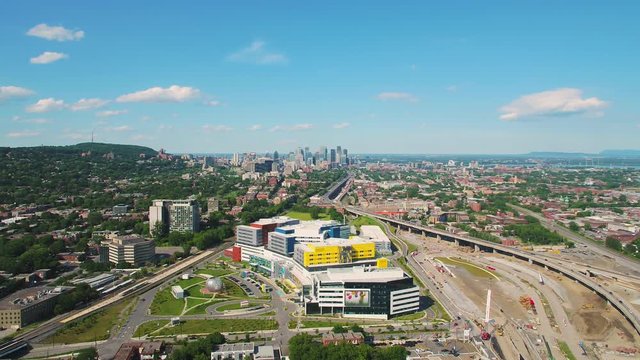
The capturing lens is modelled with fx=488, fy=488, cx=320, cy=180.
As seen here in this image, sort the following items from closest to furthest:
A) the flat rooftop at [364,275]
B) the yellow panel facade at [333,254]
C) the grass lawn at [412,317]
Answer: the grass lawn at [412,317] < the flat rooftop at [364,275] < the yellow panel facade at [333,254]

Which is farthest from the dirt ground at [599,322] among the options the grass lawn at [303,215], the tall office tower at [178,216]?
the tall office tower at [178,216]

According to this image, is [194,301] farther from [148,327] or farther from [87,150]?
[87,150]

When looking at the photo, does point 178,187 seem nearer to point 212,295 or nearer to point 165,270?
point 165,270

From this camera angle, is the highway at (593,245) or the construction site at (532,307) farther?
the highway at (593,245)

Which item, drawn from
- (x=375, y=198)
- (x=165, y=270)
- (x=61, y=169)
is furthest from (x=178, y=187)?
(x=165, y=270)

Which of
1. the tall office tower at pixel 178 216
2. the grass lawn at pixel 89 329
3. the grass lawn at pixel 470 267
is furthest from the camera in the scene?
the tall office tower at pixel 178 216

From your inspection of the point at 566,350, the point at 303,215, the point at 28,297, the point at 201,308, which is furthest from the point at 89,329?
the point at 303,215

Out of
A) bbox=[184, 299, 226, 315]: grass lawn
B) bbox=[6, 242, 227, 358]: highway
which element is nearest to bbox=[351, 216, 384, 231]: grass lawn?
bbox=[6, 242, 227, 358]: highway

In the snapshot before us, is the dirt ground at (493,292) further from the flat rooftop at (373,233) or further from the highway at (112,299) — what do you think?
the highway at (112,299)

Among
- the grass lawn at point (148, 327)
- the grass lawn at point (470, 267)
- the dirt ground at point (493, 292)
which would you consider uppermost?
the grass lawn at point (148, 327)
